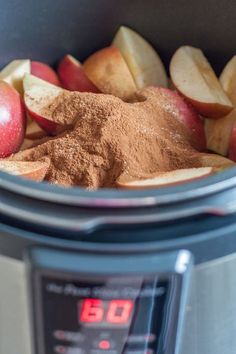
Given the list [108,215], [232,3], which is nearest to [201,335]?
[108,215]

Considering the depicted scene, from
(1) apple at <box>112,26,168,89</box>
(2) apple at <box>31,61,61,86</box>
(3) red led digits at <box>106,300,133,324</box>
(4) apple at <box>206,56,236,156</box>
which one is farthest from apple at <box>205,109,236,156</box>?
(3) red led digits at <box>106,300,133,324</box>

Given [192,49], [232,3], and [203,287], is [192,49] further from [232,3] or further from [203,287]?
[203,287]

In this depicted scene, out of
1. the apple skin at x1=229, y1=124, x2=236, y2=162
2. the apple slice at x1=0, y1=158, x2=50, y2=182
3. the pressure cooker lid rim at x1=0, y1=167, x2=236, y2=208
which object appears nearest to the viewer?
the pressure cooker lid rim at x1=0, y1=167, x2=236, y2=208

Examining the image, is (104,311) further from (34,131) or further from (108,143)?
(34,131)

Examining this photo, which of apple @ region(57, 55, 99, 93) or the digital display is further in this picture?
apple @ region(57, 55, 99, 93)

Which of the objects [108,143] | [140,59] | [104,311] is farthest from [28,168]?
[140,59]

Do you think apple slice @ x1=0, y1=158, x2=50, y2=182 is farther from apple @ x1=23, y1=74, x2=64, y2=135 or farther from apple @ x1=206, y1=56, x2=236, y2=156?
apple @ x1=206, y1=56, x2=236, y2=156
